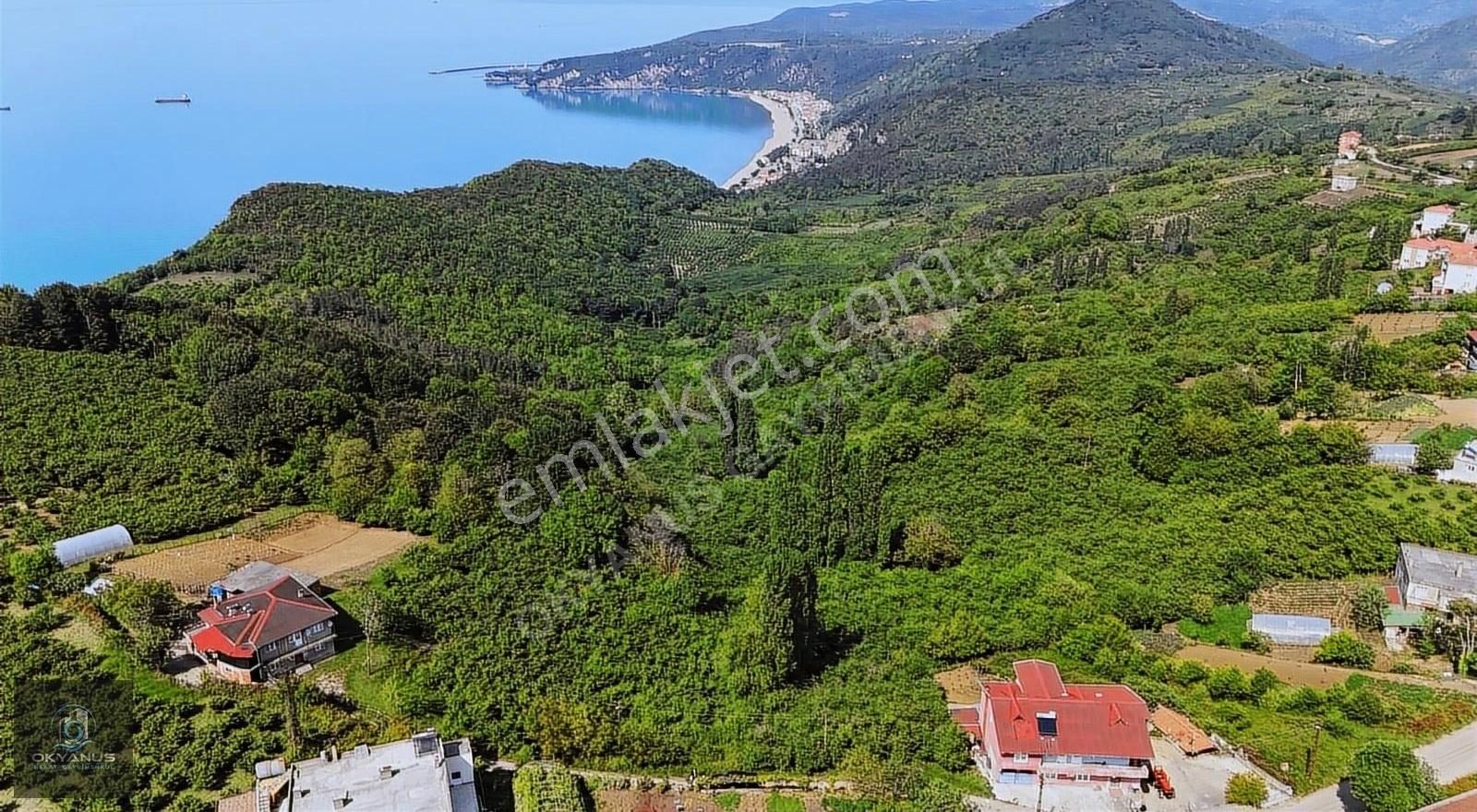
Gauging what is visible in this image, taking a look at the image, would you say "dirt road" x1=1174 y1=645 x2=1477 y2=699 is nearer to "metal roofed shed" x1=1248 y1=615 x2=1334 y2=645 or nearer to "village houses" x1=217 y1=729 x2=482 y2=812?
"metal roofed shed" x1=1248 y1=615 x2=1334 y2=645

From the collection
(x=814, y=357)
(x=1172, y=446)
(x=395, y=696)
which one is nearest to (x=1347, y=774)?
(x=1172, y=446)

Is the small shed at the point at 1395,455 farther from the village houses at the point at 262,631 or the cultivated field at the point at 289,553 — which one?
the village houses at the point at 262,631

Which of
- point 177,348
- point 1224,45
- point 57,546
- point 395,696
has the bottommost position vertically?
point 395,696

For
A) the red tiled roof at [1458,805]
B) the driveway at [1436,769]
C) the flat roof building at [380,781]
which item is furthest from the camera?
the driveway at [1436,769]

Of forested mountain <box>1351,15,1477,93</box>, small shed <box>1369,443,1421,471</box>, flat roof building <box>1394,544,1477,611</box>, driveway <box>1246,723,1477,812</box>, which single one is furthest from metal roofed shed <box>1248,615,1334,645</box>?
forested mountain <box>1351,15,1477,93</box>

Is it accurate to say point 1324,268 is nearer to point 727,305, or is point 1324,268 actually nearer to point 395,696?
point 727,305

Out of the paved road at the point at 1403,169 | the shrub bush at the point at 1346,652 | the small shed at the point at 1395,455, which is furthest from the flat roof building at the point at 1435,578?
the paved road at the point at 1403,169
